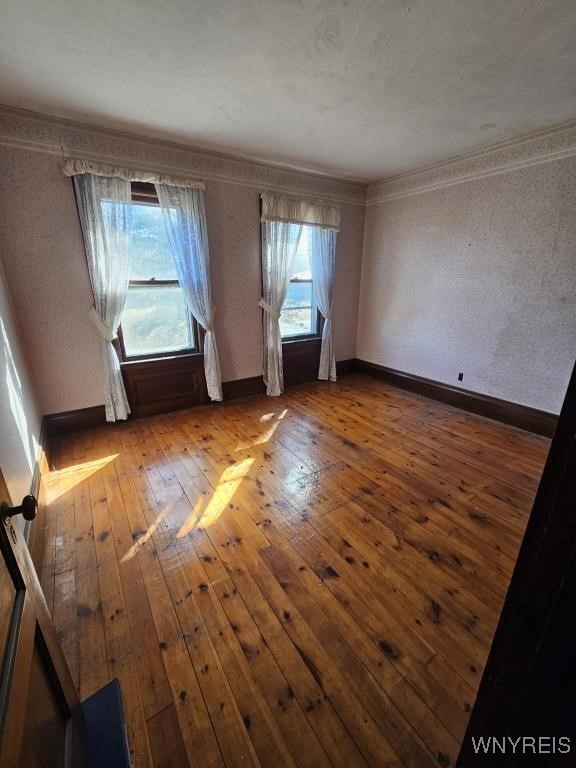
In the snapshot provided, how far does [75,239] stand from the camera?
8.71ft

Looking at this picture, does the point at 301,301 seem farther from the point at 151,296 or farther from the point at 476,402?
the point at 476,402

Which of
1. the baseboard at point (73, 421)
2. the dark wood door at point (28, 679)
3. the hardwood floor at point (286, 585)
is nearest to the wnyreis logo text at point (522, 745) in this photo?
the hardwood floor at point (286, 585)

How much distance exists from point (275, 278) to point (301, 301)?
62 centimetres

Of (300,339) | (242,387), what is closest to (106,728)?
(242,387)

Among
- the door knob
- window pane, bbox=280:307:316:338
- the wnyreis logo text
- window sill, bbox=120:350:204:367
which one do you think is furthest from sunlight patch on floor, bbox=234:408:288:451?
the wnyreis logo text

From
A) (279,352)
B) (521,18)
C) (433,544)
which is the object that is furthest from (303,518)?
(521,18)

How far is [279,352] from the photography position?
3867 millimetres

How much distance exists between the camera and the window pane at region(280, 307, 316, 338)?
4074 mm

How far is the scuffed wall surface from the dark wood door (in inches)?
142

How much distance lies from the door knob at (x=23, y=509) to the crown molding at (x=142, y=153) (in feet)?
9.70

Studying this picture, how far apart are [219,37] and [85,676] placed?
2.89m

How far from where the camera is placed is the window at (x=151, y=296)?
292 cm

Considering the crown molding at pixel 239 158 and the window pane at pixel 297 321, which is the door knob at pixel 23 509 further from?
the window pane at pixel 297 321

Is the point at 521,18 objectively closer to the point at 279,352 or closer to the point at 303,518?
the point at 303,518
